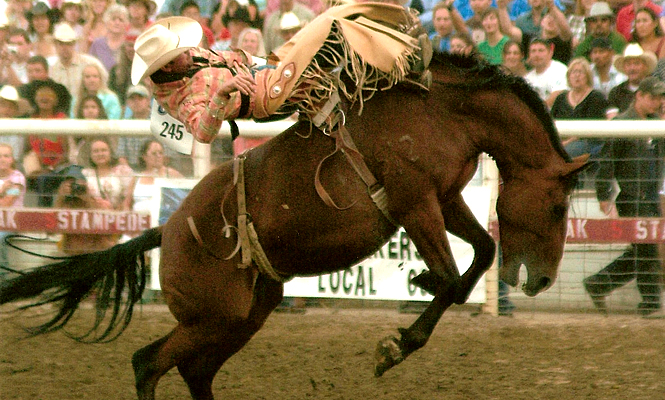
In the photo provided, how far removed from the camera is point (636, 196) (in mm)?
5945

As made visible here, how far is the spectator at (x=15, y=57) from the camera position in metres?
8.38

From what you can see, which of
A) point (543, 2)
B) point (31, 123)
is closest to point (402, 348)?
point (31, 123)

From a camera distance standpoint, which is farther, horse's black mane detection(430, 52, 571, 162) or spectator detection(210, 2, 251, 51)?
spectator detection(210, 2, 251, 51)

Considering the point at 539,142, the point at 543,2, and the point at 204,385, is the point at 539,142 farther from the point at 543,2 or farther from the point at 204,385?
the point at 543,2

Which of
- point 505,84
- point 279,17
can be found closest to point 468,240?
point 505,84

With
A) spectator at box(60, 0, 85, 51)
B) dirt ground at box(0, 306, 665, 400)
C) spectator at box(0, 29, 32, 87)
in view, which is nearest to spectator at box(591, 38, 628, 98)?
dirt ground at box(0, 306, 665, 400)

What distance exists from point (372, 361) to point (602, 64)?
3095 millimetres

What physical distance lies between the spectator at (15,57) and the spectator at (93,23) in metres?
0.55

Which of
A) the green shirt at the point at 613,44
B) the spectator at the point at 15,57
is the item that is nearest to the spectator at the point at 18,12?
the spectator at the point at 15,57

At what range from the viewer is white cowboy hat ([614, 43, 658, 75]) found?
6549 mm

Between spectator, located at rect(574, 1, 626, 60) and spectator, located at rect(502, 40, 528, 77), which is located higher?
spectator, located at rect(574, 1, 626, 60)

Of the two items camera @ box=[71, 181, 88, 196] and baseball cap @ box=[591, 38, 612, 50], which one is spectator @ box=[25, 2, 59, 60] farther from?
baseball cap @ box=[591, 38, 612, 50]

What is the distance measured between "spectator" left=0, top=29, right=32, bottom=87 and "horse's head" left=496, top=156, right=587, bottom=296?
5793mm

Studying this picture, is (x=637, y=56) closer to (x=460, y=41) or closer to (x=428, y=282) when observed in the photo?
(x=460, y=41)
